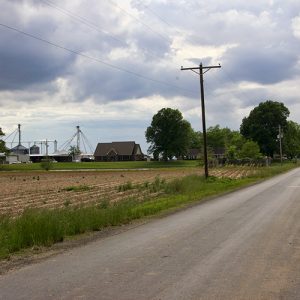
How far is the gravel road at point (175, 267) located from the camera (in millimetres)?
7262

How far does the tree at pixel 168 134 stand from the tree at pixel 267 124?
1984 centimetres

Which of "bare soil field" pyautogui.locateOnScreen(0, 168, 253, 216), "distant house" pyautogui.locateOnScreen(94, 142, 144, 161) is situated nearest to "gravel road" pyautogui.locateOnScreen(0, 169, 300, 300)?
"bare soil field" pyautogui.locateOnScreen(0, 168, 253, 216)

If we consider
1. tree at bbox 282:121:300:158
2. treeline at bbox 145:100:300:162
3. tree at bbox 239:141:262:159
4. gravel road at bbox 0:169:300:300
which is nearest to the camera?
gravel road at bbox 0:169:300:300

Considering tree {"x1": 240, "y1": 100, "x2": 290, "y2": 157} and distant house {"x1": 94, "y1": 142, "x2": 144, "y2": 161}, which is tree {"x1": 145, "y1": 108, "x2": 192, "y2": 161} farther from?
distant house {"x1": 94, "y1": 142, "x2": 144, "y2": 161}

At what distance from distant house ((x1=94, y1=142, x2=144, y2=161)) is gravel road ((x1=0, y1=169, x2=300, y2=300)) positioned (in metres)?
159

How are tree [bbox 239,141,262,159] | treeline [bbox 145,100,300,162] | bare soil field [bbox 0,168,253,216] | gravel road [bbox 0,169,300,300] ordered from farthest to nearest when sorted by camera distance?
treeline [bbox 145,100,300,162] < tree [bbox 239,141,262,159] < bare soil field [bbox 0,168,253,216] < gravel road [bbox 0,169,300,300]

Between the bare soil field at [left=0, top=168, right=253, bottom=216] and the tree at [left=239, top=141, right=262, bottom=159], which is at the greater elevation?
the tree at [left=239, top=141, right=262, bottom=159]

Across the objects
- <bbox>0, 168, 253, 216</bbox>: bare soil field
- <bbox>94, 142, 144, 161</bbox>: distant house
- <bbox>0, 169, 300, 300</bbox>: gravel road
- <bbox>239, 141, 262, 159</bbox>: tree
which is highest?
<bbox>94, 142, 144, 161</bbox>: distant house

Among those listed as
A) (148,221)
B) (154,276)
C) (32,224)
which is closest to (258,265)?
(154,276)

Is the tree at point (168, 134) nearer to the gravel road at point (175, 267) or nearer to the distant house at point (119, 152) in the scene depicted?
the distant house at point (119, 152)

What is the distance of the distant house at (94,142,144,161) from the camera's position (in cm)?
17314

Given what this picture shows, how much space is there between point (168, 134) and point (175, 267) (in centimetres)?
13395

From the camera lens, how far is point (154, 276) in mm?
8219

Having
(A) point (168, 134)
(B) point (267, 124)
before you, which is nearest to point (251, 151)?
(B) point (267, 124)
